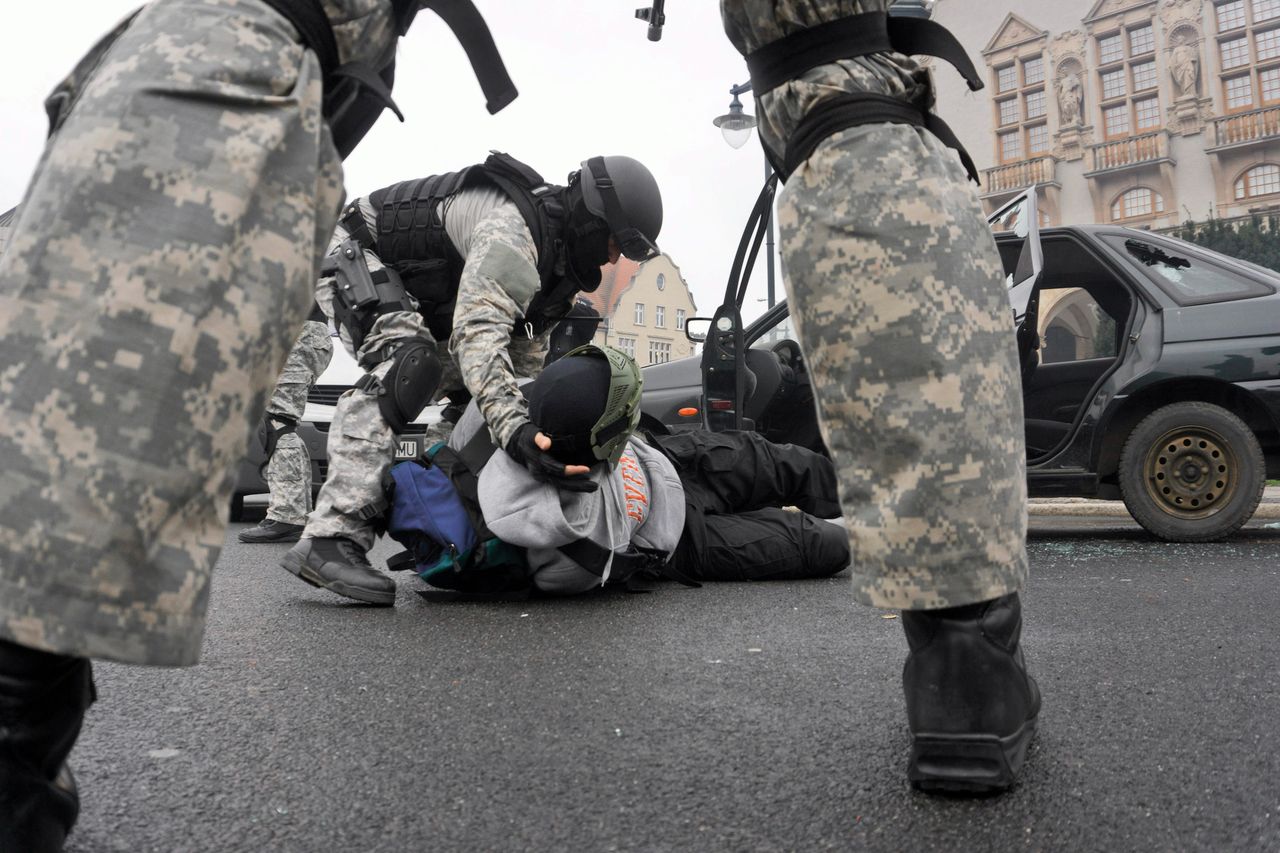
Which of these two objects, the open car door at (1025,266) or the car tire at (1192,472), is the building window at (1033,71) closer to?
the open car door at (1025,266)

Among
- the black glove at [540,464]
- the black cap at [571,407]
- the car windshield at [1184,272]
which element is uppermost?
the car windshield at [1184,272]

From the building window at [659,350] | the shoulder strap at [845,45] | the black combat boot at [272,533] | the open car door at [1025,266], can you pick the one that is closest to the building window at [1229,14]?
the building window at [659,350]

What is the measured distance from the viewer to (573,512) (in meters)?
2.83

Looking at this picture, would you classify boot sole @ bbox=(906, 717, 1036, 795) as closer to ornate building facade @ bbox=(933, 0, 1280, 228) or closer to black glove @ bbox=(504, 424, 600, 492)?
black glove @ bbox=(504, 424, 600, 492)

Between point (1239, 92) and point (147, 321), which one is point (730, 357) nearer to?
point (147, 321)

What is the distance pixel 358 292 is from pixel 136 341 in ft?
7.87

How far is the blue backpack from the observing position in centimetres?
289

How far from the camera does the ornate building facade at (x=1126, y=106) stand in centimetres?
3091

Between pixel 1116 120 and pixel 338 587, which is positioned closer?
pixel 338 587

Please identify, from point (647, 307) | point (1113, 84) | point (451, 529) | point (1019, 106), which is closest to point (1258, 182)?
point (1113, 84)

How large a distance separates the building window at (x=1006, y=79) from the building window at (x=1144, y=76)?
3853mm

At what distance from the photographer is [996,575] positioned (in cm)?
112

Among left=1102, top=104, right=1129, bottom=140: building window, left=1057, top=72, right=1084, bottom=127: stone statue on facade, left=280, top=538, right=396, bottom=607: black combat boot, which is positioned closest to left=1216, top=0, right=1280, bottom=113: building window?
left=1102, top=104, right=1129, bottom=140: building window

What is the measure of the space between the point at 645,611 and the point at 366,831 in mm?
1646
